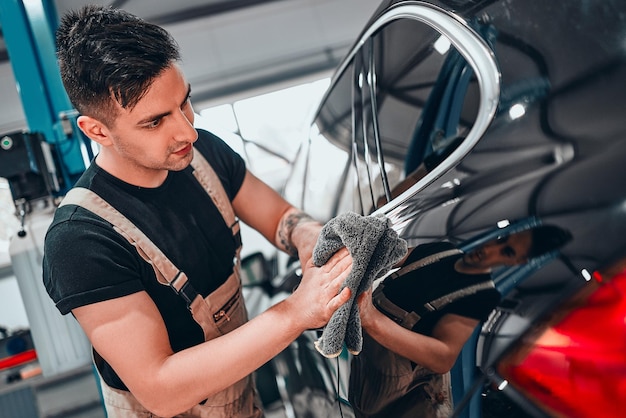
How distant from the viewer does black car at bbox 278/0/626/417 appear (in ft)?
2.55

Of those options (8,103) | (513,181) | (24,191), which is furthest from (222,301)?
(8,103)

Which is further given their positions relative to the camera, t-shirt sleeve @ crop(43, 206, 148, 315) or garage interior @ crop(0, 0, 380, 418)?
garage interior @ crop(0, 0, 380, 418)

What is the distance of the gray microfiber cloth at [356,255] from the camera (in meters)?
1.02

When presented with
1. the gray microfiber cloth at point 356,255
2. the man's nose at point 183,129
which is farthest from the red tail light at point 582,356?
the man's nose at point 183,129

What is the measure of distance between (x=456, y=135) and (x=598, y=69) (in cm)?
27

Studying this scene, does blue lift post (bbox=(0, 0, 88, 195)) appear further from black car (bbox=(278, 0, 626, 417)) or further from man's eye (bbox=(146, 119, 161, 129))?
black car (bbox=(278, 0, 626, 417))

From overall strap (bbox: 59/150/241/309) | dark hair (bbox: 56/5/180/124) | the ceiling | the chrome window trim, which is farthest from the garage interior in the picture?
the chrome window trim

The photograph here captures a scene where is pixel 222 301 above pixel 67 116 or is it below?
below

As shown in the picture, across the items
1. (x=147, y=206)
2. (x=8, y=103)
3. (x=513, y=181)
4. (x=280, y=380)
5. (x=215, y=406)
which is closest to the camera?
(x=513, y=181)

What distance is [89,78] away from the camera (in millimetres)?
1188

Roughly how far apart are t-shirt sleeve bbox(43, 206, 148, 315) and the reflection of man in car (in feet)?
1.69

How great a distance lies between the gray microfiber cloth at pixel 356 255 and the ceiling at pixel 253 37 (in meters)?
1.67

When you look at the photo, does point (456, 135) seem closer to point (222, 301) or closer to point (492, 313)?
point (492, 313)

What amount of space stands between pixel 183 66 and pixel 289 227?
1264 mm
